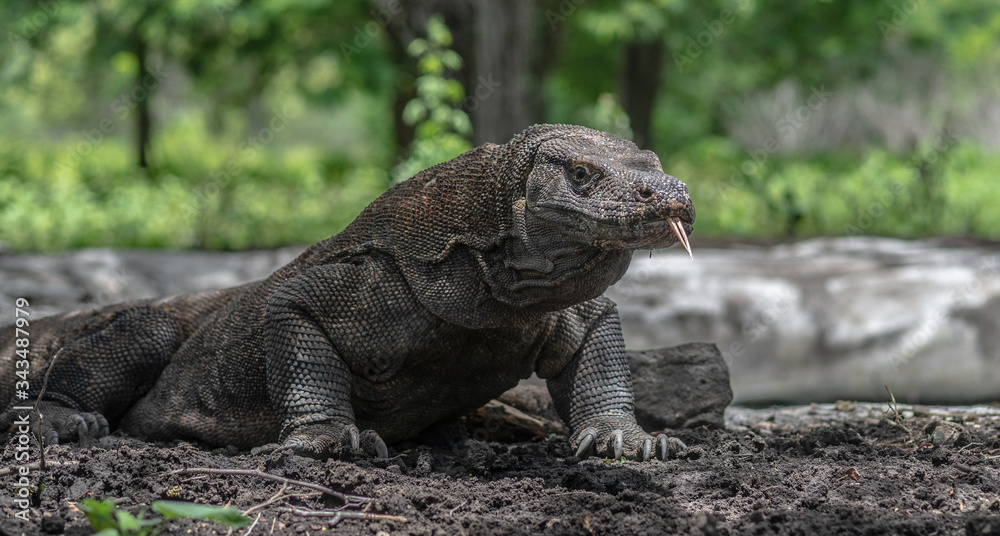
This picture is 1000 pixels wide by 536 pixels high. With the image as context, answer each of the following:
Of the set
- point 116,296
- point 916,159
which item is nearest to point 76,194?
point 116,296

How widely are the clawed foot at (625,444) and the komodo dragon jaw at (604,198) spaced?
0.99 meters

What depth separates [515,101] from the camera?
9.91 meters

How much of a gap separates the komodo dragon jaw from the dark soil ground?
90 cm

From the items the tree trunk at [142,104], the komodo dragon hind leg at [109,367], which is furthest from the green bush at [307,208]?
the komodo dragon hind leg at [109,367]

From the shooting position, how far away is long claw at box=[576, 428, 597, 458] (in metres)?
4.07

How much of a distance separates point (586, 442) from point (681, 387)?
102 cm

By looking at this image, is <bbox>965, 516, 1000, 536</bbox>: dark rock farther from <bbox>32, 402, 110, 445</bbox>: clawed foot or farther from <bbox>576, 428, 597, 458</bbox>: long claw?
<bbox>32, 402, 110, 445</bbox>: clawed foot

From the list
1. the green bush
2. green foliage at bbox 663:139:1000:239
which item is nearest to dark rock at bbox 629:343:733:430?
the green bush

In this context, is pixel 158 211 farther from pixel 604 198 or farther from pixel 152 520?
pixel 152 520

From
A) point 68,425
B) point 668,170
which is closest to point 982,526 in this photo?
point 68,425

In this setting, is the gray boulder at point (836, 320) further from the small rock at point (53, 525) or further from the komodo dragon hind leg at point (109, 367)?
the small rock at point (53, 525)

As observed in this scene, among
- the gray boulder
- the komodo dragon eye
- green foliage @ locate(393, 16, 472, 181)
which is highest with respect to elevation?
green foliage @ locate(393, 16, 472, 181)

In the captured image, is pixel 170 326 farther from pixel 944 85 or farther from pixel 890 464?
pixel 944 85

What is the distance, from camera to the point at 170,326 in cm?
520
